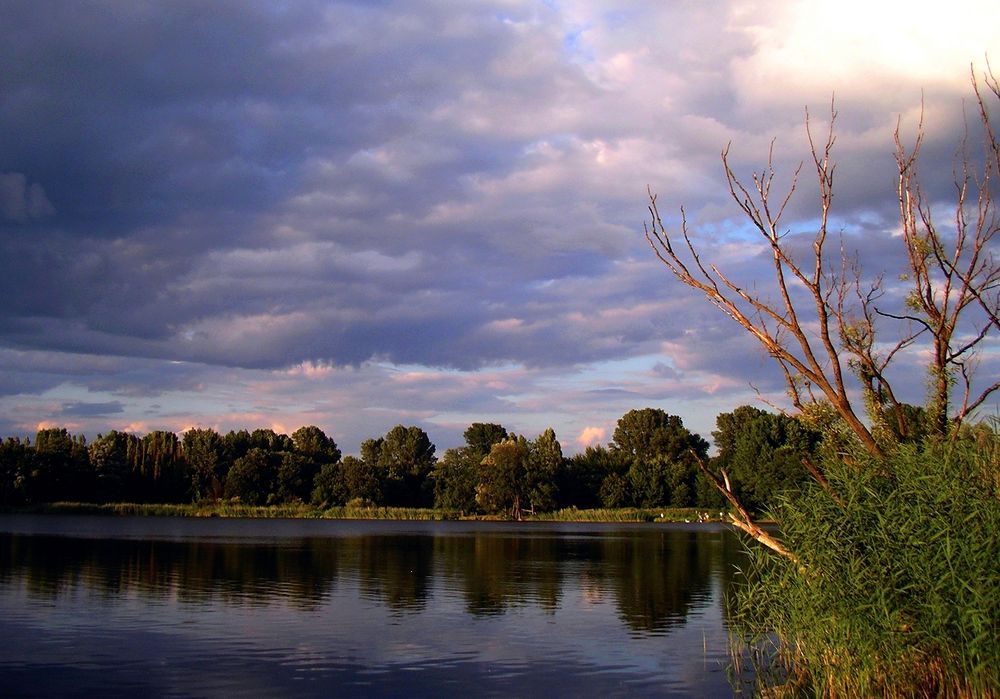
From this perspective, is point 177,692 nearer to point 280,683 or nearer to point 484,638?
point 280,683

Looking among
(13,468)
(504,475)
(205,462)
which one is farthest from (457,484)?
(13,468)

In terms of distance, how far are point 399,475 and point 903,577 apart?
99447 mm

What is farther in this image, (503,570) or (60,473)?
(60,473)

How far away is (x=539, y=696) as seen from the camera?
15.7m

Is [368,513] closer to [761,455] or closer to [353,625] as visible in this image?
[761,455]

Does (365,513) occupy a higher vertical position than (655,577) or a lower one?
lower

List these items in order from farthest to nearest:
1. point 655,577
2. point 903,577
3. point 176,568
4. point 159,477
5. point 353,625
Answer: point 159,477 → point 655,577 → point 176,568 → point 353,625 → point 903,577

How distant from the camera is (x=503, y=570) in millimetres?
38531

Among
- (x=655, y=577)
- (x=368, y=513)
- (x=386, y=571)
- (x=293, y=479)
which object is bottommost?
(x=368, y=513)

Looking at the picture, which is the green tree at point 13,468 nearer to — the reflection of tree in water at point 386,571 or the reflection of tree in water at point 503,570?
the reflection of tree in water at point 386,571

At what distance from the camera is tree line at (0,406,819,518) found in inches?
3797

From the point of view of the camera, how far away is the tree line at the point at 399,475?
9644 cm

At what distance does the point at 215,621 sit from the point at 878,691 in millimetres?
14616

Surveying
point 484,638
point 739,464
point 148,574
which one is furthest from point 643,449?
point 484,638
